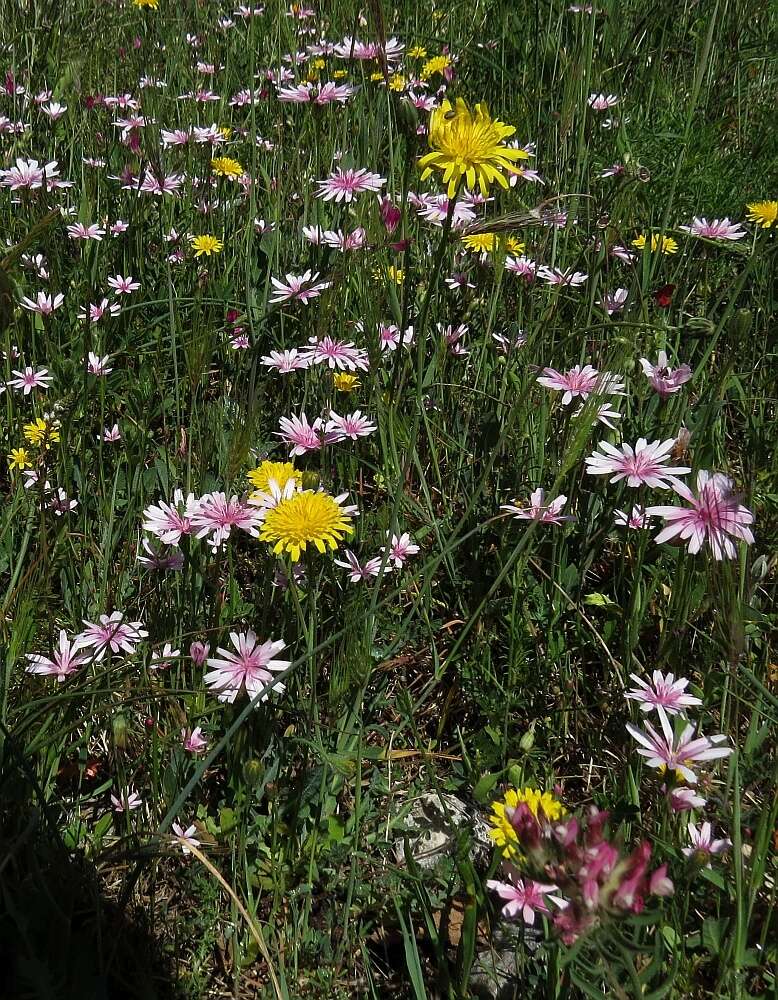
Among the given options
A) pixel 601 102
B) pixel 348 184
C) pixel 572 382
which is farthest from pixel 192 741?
pixel 601 102

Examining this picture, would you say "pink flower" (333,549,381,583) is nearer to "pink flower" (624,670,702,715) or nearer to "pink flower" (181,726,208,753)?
"pink flower" (181,726,208,753)

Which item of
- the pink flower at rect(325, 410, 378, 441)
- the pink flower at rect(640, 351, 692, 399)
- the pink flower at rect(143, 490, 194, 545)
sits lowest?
the pink flower at rect(325, 410, 378, 441)

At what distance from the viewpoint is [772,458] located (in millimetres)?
2213

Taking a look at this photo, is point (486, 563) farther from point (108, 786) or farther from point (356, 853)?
point (108, 786)

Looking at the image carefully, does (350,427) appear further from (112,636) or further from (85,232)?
(85,232)

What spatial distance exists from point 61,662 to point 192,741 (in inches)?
11.9

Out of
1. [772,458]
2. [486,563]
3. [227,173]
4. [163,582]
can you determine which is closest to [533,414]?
[486,563]

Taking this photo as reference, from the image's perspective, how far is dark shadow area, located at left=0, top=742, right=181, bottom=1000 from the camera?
1251 mm

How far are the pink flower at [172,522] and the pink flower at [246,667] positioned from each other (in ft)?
0.87

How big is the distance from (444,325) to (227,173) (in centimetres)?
117

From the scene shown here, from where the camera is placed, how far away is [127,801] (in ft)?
4.92

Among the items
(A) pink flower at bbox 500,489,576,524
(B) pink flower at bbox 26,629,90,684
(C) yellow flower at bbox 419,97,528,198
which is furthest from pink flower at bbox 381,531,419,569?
(C) yellow flower at bbox 419,97,528,198

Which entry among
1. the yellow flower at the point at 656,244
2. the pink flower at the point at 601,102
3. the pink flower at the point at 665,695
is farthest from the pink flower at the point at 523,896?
the pink flower at the point at 601,102

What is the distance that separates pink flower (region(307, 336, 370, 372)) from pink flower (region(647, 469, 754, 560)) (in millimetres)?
977
